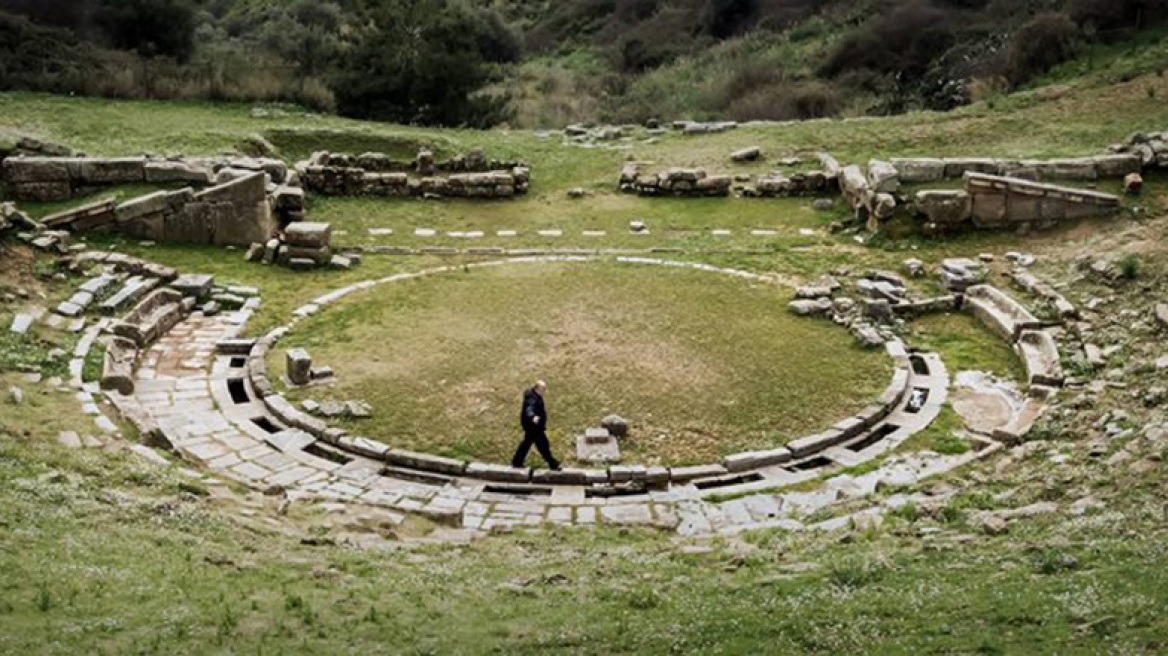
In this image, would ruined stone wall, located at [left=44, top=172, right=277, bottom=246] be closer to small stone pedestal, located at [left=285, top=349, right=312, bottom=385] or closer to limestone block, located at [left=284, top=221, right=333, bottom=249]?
limestone block, located at [left=284, top=221, right=333, bottom=249]

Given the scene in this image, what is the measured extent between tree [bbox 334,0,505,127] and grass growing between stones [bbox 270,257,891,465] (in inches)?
603

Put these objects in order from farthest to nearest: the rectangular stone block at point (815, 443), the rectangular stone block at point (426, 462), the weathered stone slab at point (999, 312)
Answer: the weathered stone slab at point (999, 312) → the rectangular stone block at point (815, 443) → the rectangular stone block at point (426, 462)

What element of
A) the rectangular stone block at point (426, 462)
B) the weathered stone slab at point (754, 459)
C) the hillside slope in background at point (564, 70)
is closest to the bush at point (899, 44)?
the hillside slope in background at point (564, 70)

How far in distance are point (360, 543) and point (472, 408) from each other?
4057mm

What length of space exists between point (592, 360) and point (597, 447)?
2.82 m

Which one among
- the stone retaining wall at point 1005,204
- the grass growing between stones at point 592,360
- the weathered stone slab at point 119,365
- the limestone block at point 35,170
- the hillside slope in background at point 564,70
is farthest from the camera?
the hillside slope in background at point 564,70

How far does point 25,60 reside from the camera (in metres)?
32.1

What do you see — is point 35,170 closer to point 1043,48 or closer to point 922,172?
point 922,172

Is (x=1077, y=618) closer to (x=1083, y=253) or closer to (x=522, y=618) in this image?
(x=522, y=618)

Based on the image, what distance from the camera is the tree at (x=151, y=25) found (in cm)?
3803

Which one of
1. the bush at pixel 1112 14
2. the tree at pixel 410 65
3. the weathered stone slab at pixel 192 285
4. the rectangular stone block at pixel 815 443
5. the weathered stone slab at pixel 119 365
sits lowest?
the rectangular stone block at pixel 815 443

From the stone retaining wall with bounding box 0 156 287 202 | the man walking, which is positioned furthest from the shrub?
the stone retaining wall with bounding box 0 156 287 202

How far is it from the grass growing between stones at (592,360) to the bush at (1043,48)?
17.6m

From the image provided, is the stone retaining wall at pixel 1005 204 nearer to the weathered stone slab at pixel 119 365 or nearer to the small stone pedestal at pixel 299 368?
the small stone pedestal at pixel 299 368
